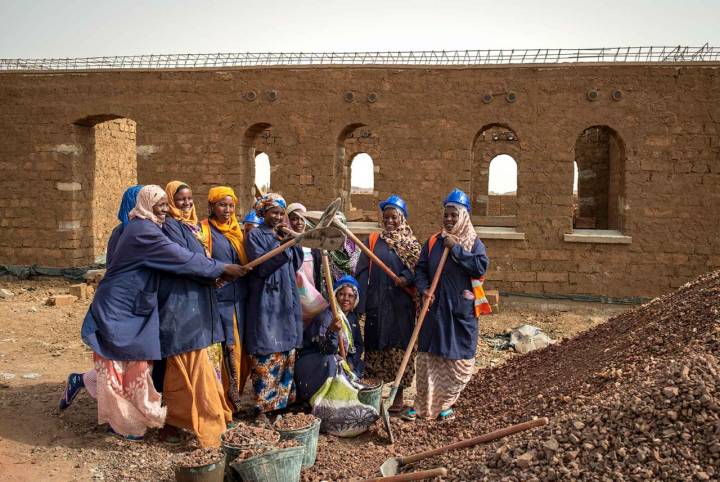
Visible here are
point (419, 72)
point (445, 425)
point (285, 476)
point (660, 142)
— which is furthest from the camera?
point (419, 72)

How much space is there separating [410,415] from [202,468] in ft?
6.78

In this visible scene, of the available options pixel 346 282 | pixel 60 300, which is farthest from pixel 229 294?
pixel 60 300

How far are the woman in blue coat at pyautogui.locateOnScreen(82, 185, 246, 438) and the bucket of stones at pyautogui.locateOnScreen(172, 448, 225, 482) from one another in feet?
3.19

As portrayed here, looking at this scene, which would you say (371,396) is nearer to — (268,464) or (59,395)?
(268,464)

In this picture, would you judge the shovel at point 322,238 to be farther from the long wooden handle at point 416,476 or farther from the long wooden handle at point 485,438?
the long wooden handle at point 416,476

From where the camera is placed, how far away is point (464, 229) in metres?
5.41

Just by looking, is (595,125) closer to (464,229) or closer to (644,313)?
(644,313)

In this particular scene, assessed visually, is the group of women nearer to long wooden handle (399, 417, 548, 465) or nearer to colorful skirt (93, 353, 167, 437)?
colorful skirt (93, 353, 167, 437)

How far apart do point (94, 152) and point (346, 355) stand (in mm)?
9277

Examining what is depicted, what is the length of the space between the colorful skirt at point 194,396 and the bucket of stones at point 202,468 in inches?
33.8

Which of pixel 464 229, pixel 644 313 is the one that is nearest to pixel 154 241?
pixel 464 229

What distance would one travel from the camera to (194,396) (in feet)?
16.0

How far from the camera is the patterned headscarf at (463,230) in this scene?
538cm

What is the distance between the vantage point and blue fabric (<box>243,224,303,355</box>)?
5.18 m
